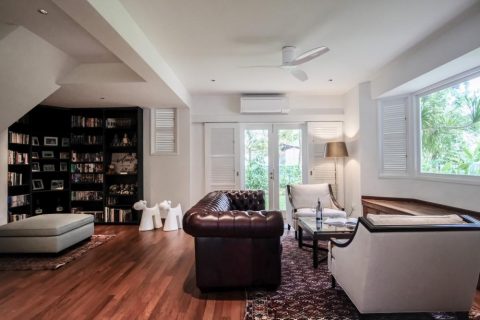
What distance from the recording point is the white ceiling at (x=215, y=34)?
2.50m

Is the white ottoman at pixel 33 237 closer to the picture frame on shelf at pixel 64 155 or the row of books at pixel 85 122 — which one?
the picture frame on shelf at pixel 64 155

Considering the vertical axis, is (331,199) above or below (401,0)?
below

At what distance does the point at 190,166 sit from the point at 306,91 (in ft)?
9.50

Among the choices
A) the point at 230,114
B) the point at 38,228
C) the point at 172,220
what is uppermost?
the point at 230,114

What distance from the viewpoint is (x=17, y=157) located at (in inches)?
187

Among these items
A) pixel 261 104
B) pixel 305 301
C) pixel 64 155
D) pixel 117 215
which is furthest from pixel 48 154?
pixel 305 301

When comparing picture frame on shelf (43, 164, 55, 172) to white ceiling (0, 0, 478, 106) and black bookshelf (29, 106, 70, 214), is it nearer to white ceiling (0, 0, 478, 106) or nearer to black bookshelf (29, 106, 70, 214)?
black bookshelf (29, 106, 70, 214)

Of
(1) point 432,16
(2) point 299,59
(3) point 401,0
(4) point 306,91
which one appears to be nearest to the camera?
Result: (3) point 401,0

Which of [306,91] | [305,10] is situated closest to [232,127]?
[306,91]

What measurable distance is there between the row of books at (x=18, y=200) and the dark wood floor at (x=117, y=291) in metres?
1.91

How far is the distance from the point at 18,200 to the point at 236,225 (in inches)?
175

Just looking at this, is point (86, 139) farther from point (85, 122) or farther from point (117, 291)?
point (117, 291)

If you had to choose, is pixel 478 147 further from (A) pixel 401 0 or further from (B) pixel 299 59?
(B) pixel 299 59

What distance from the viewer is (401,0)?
98.3 inches
